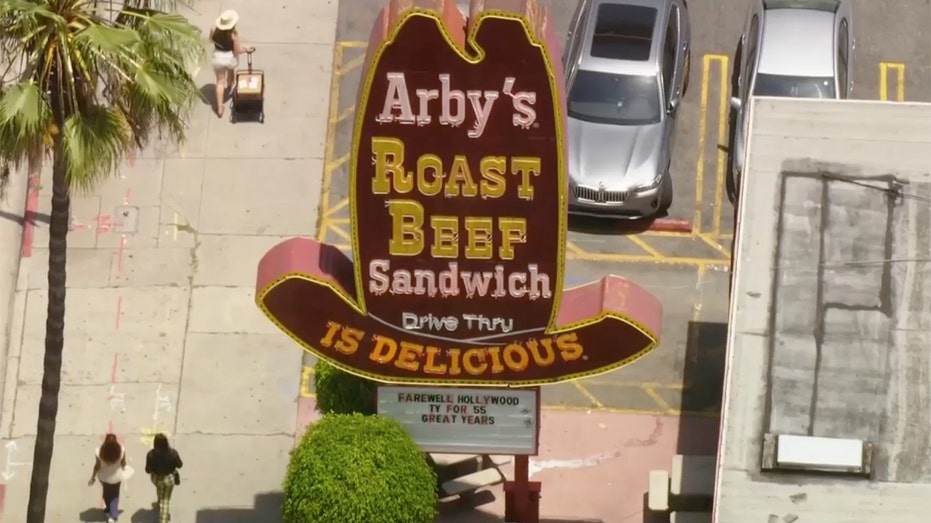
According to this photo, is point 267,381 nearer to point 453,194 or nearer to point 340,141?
point 340,141

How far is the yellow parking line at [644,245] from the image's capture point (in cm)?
3401

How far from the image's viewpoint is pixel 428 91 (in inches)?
942

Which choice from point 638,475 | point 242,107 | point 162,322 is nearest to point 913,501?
point 638,475

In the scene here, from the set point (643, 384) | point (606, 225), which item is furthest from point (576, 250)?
point (643, 384)

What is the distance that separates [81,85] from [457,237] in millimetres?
5207

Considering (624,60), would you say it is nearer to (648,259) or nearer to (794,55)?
(794,55)

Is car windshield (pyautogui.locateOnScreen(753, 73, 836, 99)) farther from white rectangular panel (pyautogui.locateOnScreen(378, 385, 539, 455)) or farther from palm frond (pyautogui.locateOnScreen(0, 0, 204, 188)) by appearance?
palm frond (pyautogui.locateOnScreen(0, 0, 204, 188))

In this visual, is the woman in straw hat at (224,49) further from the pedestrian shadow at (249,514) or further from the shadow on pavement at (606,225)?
the pedestrian shadow at (249,514)

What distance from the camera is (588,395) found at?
32062 mm

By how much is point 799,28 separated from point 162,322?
493 inches

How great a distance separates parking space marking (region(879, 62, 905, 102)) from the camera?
120 ft

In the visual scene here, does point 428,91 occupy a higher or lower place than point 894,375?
higher

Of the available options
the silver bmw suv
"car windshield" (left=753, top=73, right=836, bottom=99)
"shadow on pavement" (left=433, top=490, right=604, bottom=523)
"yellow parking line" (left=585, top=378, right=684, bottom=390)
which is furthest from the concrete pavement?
"car windshield" (left=753, top=73, right=836, bottom=99)

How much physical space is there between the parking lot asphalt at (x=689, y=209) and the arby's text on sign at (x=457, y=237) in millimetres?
5868
